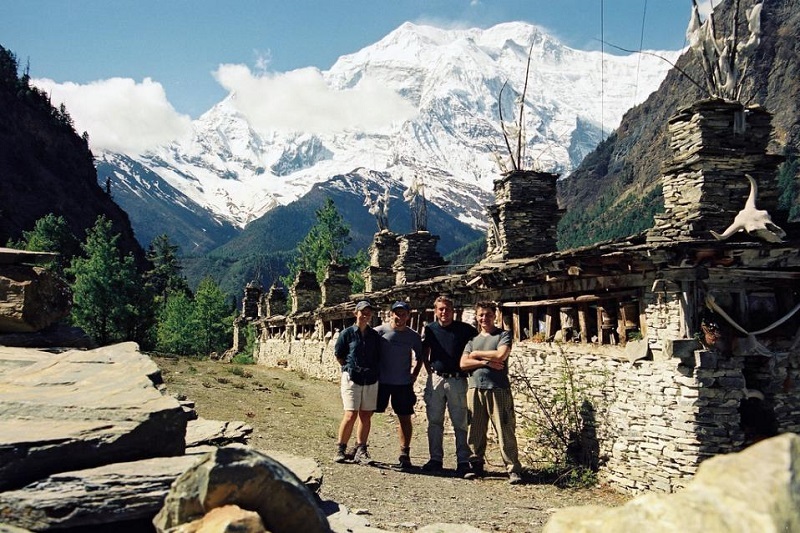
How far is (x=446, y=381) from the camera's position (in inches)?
328

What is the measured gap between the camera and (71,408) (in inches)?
177

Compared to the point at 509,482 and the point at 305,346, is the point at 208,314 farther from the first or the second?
the point at 509,482

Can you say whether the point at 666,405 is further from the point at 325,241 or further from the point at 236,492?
the point at 325,241

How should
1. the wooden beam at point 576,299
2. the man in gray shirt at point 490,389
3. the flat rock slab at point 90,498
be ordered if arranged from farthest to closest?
1. the wooden beam at point 576,299
2. the man in gray shirt at point 490,389
3. the flat rock slab at point 90,498

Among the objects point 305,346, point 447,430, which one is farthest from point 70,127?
point 447,430

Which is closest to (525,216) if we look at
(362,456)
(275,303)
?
(362,456)

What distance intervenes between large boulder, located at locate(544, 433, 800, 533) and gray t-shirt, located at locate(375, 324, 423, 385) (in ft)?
16.8

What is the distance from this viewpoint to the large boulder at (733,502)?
2770 millimetres

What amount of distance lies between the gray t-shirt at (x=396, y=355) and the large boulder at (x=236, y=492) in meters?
4.45

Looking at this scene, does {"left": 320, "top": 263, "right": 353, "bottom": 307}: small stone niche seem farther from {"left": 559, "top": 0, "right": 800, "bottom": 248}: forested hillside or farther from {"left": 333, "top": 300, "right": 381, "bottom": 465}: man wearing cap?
{"left": 559, "top": 0, "right": 800, "bottom": 248}: forested hillside

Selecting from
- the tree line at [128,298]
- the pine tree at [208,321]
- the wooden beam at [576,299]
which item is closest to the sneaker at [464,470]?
the wooden beam at [576,299]

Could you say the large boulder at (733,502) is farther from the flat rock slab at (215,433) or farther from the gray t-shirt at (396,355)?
the gray t-shirt at (396,355)

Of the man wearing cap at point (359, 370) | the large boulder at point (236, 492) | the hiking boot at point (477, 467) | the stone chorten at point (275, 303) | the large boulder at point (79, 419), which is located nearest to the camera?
the large boulder at point (236, 492)

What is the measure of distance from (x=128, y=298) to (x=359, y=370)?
27774mm
